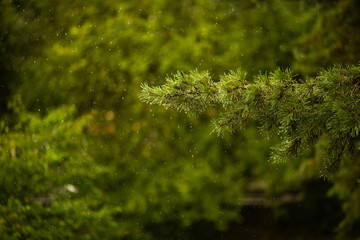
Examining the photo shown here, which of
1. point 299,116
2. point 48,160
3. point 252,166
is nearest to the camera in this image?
point 299,116

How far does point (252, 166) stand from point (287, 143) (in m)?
0.56

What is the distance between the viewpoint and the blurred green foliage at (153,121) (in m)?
2.45

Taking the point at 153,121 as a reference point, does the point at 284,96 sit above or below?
below

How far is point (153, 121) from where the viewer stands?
2461 millimetres

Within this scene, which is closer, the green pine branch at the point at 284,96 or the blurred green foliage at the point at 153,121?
the green pine branch at the point at 284,96

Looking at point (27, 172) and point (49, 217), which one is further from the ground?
point (27, 172)

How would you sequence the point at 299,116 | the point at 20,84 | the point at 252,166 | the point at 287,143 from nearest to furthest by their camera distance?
the point at 299,116
the point at 287,143
the point at 252,166
the point at 20,84

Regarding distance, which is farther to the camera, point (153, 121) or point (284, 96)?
point (153, 121)

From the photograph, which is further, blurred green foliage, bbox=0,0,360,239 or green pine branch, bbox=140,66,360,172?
blurred green foliage, bbox=0,0,360,239

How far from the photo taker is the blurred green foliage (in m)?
2.45

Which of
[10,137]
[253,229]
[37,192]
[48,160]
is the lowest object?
[253,229]

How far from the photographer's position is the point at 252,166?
2.45 metres

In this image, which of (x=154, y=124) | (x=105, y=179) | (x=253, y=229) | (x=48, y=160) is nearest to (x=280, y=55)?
(x=154, y=124)

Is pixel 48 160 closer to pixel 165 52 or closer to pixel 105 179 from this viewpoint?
pixel 105 179
